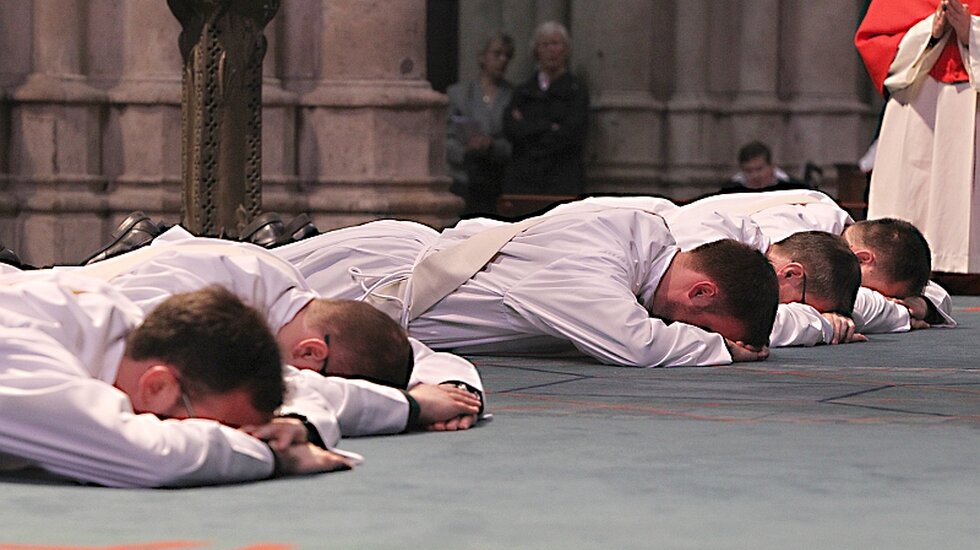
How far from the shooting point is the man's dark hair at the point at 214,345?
140 inches

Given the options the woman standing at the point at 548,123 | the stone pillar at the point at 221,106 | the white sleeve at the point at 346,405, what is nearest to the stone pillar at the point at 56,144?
the stone pillar at the point at 221,106

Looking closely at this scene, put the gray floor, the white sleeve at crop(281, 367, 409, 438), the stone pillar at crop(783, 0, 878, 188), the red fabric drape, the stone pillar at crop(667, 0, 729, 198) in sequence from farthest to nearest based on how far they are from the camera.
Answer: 1. the stone pillar at crop(783, 0, 878, 188)
2. the stone pillar at crop(667, 0, 729, 198)
3. the red fabric drape
4. the white sleeve at crop(281, 367, 409, 438)
5. the gray floor

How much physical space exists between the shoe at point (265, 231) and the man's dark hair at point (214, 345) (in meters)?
3.75

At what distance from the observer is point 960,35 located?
29.8 ft

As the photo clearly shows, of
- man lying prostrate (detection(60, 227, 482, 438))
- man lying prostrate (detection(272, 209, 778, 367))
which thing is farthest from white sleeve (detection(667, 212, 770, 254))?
man lying prostrate (detection(60, 227, 482, 438))

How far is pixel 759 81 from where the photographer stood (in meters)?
14.6

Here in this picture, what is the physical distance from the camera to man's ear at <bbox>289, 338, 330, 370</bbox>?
4227 millimetres

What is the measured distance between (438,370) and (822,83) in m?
10.3

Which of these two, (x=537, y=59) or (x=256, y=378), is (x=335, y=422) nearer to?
(x=256, y=378)

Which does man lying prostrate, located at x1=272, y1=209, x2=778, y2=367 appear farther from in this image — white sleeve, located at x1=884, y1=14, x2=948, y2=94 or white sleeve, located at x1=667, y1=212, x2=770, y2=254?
white sleeve, located at x1=884, y1=14, x2=948, y2=94

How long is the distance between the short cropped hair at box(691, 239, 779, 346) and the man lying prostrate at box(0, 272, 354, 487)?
2142 millimetres

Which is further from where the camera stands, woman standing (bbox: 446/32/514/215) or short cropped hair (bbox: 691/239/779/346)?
woman standing (bbox: 446/32/514/215)

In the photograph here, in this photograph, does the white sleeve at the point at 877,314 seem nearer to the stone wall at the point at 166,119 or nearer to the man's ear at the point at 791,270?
the man's ear at the point at 791,270

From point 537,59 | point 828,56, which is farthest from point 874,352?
point 828,56
